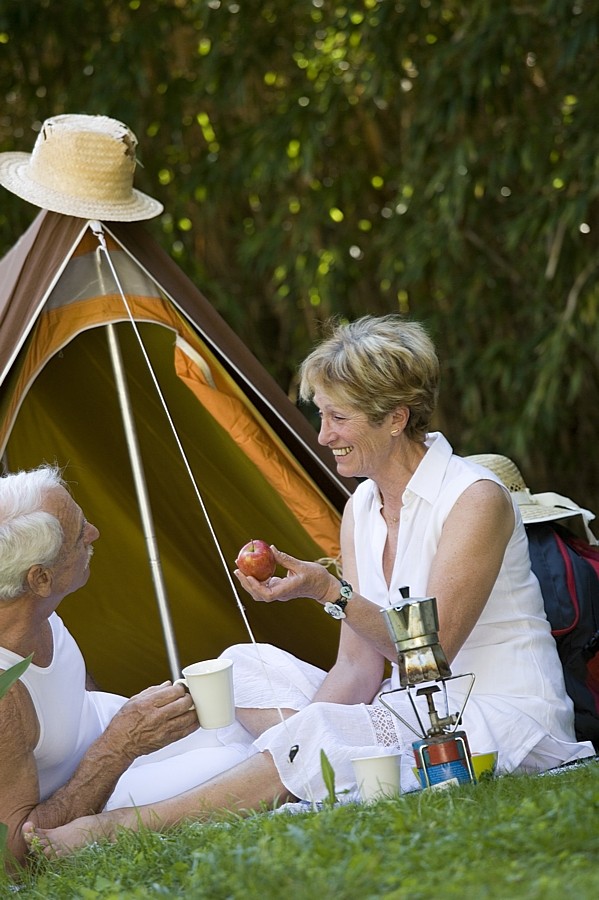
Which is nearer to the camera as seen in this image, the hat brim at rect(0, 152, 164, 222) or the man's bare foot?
the man's bare foot

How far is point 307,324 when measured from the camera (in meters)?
5.95

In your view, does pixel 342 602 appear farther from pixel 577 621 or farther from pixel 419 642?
pixel 577 621

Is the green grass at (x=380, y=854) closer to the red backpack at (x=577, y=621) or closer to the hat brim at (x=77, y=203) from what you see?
the red backpack at (x=577, y=621)

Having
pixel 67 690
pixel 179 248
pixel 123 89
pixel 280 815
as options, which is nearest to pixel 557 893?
pixel 280 815

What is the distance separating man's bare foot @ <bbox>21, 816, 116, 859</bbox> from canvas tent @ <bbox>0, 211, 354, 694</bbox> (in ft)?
3.09

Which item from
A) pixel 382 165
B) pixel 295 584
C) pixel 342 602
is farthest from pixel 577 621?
pixel 382 165

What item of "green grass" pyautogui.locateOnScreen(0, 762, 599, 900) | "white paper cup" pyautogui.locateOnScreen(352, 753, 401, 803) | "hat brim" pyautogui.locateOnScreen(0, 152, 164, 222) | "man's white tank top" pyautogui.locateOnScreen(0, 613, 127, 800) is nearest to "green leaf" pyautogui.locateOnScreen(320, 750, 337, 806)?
"green grass" pyautogui.locateOnScreen(0, 762, 599, 900)

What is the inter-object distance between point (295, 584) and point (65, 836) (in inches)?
24.1

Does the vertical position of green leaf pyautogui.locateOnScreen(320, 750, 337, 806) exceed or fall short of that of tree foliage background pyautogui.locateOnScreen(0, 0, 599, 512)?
it falls short

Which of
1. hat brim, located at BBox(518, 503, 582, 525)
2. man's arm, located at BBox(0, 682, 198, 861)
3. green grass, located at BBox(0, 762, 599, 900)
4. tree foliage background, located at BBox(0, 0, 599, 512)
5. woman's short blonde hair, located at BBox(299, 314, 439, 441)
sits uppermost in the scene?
tree foliage background, located at BBox(0, 0, 599, 512)

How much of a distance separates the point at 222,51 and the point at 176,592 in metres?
2.95

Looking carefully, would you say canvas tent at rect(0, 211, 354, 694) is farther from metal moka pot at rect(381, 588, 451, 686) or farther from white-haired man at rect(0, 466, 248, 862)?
metal moka pot at rect(381, 588, 451, 686)

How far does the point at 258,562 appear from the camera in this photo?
228 cm

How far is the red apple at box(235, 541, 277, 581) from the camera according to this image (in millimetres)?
2277
